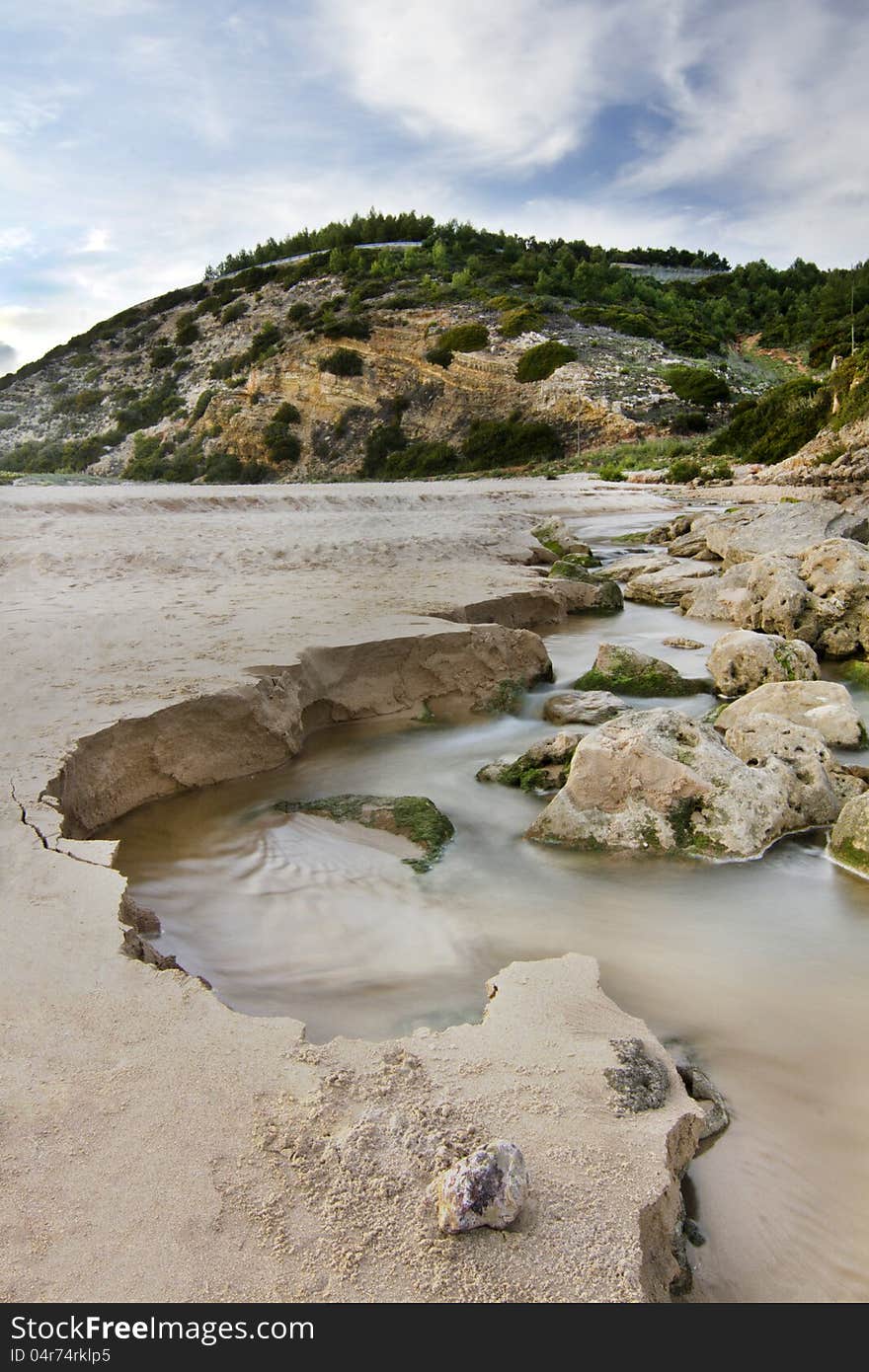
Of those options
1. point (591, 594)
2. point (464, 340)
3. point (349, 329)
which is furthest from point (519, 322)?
point (591, 594)

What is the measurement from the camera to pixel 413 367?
38688 millimetres

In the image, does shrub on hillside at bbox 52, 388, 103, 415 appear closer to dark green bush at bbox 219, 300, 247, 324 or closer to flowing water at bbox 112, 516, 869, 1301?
dark green bush at bbox 219, 300, 247, 324

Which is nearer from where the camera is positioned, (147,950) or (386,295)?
(147,950)

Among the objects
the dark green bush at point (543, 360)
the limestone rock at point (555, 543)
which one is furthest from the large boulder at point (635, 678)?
the dark green bush at point (543, 360)

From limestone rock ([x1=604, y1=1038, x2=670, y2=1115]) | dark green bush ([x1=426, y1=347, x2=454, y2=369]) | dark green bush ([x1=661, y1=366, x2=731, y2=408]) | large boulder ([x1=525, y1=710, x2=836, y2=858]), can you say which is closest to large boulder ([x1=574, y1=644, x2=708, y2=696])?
large boulder ([x1=525, y1=710, x2=836, y2=858])

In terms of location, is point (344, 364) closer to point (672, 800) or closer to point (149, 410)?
point (149, 410)

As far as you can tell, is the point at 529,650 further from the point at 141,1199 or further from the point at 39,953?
the point at 141,1199

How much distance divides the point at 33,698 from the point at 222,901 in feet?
7.14

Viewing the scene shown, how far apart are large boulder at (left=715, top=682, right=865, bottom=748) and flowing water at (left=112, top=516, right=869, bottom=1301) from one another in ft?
4.58

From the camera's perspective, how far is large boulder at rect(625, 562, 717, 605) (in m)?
11.0

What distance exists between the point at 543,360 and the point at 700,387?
6608 millimetres

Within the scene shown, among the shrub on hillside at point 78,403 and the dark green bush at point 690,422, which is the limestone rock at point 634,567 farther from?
the shrub on hillside at point 78,403

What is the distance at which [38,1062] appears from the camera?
226 centimetres
